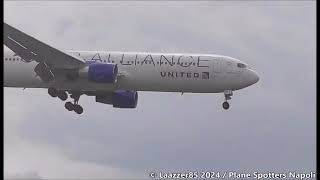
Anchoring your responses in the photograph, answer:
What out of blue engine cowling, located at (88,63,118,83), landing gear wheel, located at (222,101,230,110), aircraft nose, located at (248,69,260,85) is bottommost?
landing gear wheel, located at (222,101,230,110)

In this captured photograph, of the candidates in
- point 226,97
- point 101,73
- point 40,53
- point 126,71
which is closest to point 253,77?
point 226,97

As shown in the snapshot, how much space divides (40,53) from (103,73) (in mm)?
4804

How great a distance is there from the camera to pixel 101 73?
43750mm

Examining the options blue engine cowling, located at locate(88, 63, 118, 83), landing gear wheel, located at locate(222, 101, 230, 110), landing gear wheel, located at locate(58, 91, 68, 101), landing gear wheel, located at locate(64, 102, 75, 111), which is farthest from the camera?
landing gear wheel, located at locate(64, 102, 75, 111)

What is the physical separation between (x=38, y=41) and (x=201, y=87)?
34.6 feet

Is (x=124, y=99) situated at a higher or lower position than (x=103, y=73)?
higher

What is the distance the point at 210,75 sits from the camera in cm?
4522

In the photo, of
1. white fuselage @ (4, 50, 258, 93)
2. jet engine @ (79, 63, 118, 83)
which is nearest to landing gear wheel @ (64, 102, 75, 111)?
white fuselage @ (4, 50, 258, 93)

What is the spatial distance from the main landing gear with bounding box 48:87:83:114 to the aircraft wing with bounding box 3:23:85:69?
5.31ft

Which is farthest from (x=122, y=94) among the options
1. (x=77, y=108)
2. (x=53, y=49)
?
(x=53, y=49)

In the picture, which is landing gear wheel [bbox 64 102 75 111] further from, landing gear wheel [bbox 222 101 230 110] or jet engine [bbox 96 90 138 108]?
landing gear wheel [bbox 222 101 230 110]

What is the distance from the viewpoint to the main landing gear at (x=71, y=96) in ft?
151

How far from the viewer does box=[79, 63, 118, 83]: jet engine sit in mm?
43688

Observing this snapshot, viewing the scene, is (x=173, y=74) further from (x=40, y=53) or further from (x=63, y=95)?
(x=40, y=53)
